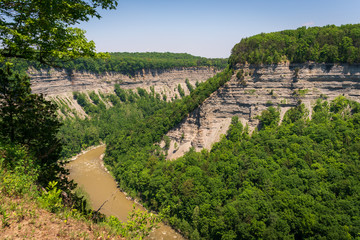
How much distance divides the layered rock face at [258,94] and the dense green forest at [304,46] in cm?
145

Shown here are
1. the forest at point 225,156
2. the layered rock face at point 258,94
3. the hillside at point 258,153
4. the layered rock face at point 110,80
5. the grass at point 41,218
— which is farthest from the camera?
the layered rock face at point 110,80

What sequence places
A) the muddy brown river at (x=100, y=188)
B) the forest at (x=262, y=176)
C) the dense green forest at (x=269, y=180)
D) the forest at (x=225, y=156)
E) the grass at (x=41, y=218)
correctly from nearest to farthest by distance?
1. the grass at (x=41, y=218)
2. the forest at (x=225, y=156)
3. the dense green forest at (x=269, y=180)
4. the forest at (x=262, y=176)
5. the muddy brown river at (x=100, y=188)

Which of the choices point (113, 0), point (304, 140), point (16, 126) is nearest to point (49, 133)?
point (16, 126)

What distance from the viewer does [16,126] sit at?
27.9 ft

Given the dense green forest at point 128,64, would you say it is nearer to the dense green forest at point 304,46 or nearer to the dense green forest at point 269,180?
the dense green forest at point 304,46

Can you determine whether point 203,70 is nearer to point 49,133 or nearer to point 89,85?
point 89,85

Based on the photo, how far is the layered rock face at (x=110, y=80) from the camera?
71.6 m

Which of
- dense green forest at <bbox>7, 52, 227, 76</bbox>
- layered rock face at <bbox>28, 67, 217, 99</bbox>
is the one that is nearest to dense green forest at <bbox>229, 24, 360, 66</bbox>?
layered rock face at <bbox>28, 67, 217, 99</bbox>

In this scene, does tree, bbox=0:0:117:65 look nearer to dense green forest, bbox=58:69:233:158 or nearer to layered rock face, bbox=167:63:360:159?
dense green forest, bbox=58:69:233:158

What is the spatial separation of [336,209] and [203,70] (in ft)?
313

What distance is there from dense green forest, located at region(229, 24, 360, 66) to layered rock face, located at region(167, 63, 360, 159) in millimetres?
1452

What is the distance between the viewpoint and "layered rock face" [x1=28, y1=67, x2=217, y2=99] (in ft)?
235

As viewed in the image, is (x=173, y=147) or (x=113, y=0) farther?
(x=173, y=147)

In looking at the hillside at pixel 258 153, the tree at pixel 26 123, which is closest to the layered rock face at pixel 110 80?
the hillside at pixel 258 153
